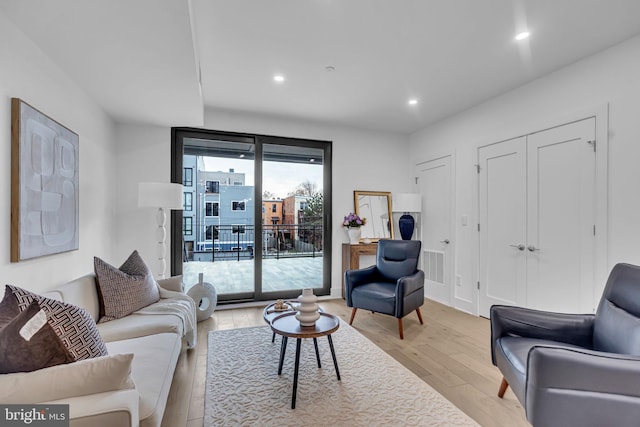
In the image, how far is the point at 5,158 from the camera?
178 cm

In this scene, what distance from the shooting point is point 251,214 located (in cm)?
435

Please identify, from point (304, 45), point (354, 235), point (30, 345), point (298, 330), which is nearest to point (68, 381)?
point (30, 345)

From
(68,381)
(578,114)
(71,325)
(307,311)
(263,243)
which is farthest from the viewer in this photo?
(263,243)

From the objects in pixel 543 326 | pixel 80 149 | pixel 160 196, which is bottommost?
pixel 543 326

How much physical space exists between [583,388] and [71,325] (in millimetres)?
2223

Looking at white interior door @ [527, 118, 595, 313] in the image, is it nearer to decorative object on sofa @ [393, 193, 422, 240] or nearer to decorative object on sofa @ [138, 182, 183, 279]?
decorative object on sofa @ [393, 193, 422, 240]

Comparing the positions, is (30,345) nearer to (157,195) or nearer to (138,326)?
(138,326)

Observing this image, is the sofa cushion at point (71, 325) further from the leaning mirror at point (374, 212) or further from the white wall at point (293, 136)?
the leaning mirror at point (374, 212)

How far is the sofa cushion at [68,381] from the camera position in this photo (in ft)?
3.67

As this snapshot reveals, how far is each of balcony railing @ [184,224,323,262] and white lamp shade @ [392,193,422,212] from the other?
1189 mm

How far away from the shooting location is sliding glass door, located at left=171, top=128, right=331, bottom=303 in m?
4.11

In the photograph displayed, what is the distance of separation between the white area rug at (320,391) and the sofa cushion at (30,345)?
961 millimetres

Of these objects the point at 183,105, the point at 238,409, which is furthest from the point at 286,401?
the point at 183,105

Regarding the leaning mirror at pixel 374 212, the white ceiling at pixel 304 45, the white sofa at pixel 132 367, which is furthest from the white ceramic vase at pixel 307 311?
the leaning mirror at pixel 374 212
